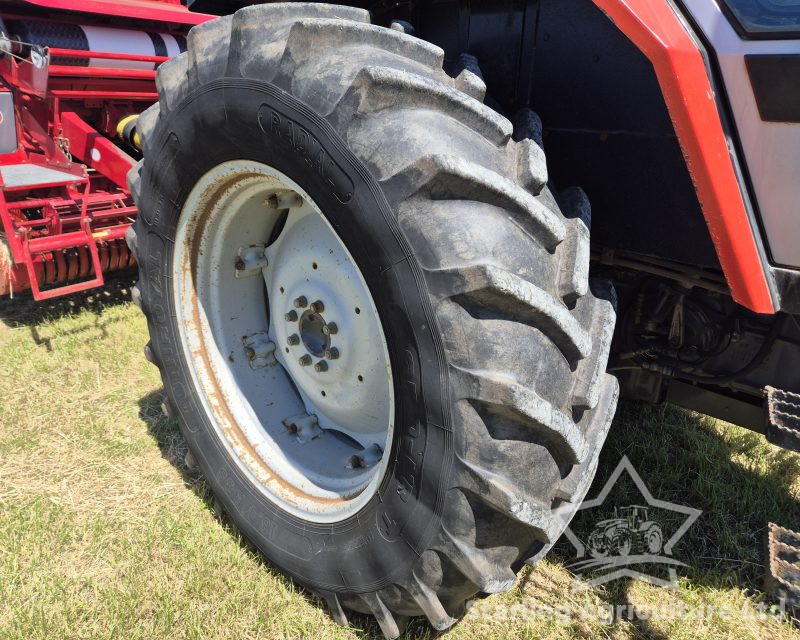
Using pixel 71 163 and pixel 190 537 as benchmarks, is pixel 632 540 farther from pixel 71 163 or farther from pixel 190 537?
pixel 71 163

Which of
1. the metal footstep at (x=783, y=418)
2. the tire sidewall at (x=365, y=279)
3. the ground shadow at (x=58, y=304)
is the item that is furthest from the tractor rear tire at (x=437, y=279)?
the ground shadow at (x=58, y=304)

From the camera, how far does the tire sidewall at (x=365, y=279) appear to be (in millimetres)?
1283

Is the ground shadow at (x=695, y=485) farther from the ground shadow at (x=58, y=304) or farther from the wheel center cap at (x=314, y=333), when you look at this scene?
the ground shadow at (x=58, y=304)

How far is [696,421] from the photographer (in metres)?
2.63

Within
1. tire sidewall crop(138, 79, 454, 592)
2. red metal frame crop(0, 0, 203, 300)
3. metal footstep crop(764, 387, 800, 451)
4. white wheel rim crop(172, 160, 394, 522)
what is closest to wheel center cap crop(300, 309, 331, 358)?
white wheel rim crop(172, 160, 394, 522)

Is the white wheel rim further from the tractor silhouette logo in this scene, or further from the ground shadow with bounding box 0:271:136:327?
the ground shadow with bounding box 0:271:136:327

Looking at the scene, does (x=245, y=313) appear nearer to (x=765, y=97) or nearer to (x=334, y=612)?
(x=334, y=612)

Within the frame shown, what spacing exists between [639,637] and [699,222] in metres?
1.08

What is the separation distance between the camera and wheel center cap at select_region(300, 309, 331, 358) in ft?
6.01

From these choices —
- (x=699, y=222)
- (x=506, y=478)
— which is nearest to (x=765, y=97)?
(x=699, y=222)

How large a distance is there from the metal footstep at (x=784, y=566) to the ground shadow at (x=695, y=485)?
12.9 inches

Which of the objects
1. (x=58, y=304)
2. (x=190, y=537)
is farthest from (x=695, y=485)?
(x=58, y=304)

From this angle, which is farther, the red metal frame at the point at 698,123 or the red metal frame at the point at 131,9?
the red metal frame at the point at 131,9

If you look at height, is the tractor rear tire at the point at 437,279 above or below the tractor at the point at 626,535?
above
